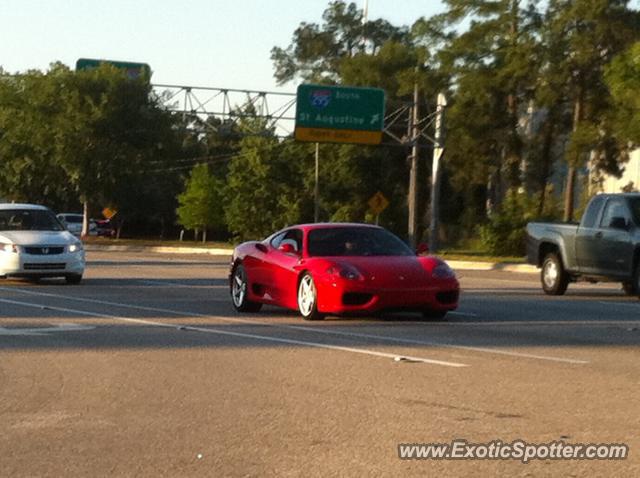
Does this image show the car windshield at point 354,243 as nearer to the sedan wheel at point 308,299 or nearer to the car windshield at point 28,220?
the sedan wheel at point 308,299

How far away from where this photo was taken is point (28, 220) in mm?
29609

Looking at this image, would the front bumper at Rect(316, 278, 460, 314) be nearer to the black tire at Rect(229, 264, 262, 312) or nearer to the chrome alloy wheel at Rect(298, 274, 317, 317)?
the chrome alloy wheel at Rect(298, 274, 317, 317)

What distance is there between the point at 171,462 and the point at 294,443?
944 mm

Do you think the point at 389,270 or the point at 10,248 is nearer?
the point at 389,270

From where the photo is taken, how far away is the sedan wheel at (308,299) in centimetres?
1925

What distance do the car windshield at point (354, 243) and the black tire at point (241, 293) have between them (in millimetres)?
1492

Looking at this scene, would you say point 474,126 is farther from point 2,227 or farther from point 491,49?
point 2,227

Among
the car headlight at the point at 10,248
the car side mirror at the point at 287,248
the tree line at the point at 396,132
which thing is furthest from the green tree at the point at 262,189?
the car side mirror at the point at 287,248

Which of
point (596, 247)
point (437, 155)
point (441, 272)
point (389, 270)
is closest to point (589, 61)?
point (437, 155)

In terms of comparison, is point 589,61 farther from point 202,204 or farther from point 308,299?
point 202,204

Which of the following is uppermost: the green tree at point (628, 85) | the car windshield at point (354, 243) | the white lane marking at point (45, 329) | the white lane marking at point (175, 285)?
the green tree at point (628, 85)

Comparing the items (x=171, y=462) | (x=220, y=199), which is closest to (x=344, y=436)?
(x=171, y=462)

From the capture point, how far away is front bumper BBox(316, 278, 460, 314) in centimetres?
1870

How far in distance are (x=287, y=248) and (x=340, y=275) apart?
172 cm
